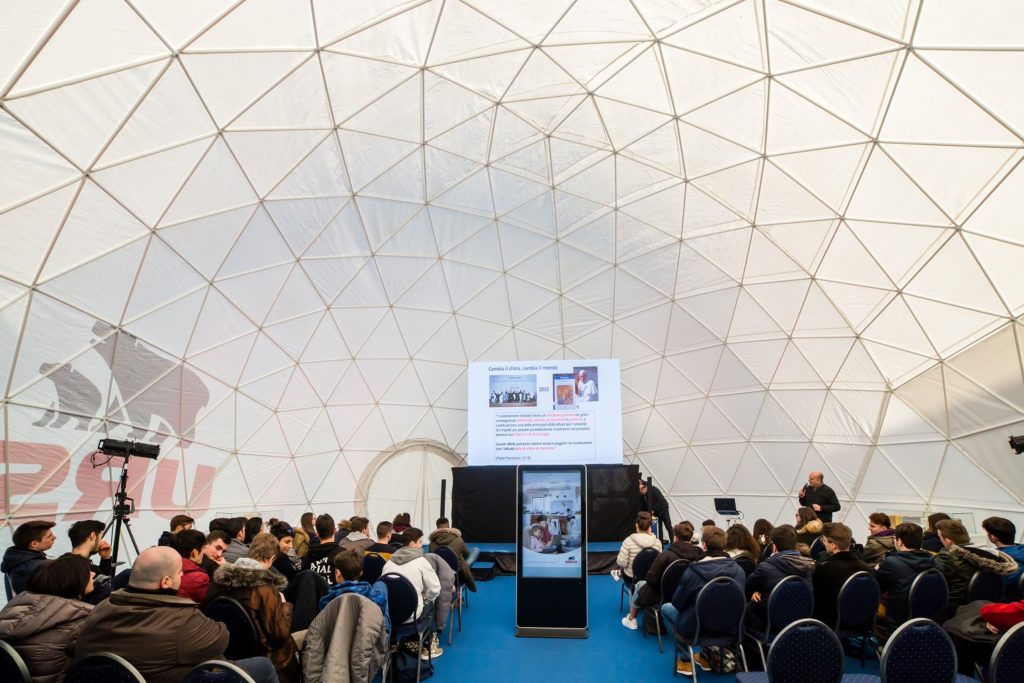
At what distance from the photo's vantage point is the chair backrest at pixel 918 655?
4.50 metres

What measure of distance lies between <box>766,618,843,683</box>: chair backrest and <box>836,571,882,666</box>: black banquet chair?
2677 millimetres

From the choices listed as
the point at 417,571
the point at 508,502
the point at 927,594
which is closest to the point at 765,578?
the point at 927,594

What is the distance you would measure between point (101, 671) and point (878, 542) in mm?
9779

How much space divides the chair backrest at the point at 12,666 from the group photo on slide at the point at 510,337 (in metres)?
0.03

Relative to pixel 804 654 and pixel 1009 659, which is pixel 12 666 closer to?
pixel 804 654

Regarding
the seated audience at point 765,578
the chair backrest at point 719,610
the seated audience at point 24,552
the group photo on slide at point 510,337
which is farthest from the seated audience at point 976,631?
the seated audience at point 24,552

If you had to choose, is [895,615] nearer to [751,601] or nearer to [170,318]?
[751,601]

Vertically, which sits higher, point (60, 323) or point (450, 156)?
point (450, 156)

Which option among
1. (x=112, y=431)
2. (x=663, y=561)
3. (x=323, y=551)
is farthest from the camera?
(x=112, y=431)

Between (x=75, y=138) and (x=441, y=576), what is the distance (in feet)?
33.7

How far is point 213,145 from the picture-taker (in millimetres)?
13391

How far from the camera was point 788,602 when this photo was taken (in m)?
7.05

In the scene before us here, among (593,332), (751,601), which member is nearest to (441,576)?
(751,601)

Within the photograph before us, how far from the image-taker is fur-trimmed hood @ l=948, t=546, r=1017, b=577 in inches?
263
